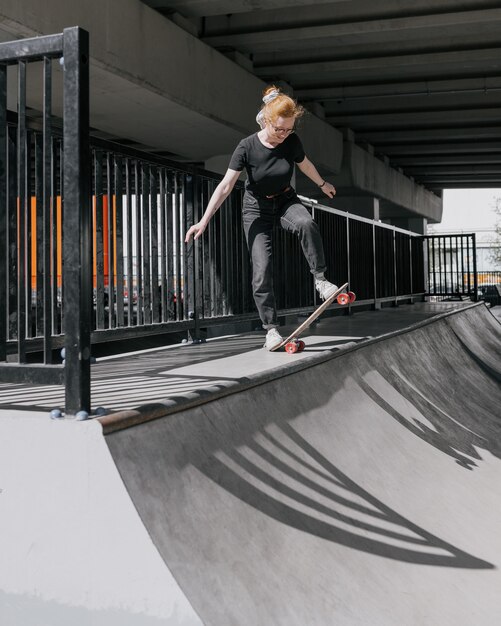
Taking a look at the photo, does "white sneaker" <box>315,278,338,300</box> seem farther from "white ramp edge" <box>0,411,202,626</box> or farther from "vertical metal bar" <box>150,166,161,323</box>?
"white ramp edge" <box>0,411,202,626</box>

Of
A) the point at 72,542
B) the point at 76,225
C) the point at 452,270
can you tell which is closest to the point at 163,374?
the point at 76,225

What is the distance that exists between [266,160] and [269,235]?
2.13 feet

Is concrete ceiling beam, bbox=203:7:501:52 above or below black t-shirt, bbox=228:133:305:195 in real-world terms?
above

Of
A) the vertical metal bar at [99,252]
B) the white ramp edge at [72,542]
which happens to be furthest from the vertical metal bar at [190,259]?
the white ramp edge at [72,542]

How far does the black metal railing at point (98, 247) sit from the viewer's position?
9.58ft

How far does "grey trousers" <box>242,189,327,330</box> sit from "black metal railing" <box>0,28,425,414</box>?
46.9 inches

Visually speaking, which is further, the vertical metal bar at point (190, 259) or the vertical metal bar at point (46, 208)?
the vertical metal bar at point (190, 259)

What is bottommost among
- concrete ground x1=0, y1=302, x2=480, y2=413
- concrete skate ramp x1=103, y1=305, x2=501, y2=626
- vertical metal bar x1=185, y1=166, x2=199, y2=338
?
concrete skate ramp x1=103, y1=305, x2=501, y2=626

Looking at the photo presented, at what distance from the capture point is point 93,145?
598 cm

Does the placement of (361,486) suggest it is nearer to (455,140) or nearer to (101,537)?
(101,537)

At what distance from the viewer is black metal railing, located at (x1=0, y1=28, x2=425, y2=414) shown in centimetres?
292

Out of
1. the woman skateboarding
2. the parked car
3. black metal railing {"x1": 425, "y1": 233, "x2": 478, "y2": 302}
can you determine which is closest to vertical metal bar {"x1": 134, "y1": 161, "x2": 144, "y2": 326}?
the woman skateboarding

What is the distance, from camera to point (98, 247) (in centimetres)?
613

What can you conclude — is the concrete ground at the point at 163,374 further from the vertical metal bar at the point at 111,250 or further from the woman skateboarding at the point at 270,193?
the woman skateboarding at the point at 270,193
